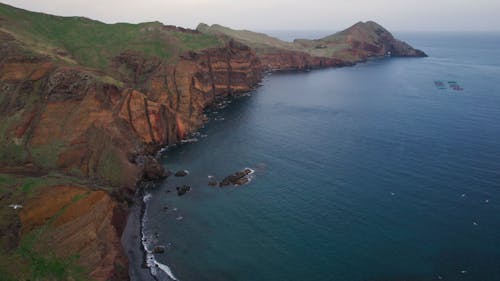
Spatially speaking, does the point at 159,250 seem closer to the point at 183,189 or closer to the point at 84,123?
the point at 183,189

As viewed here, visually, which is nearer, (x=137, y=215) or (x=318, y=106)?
(x=137, y=215)

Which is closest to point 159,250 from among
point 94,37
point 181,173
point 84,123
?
point 181,173

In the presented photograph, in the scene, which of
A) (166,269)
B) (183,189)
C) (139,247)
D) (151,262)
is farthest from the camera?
(183,189)

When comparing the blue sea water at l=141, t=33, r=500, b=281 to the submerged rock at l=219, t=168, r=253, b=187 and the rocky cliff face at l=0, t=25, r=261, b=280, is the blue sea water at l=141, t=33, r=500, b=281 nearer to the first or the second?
the submerged rock at l=219, t=168, r=253, b=187

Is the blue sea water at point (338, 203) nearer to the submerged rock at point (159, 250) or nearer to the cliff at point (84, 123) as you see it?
the submerged rock at point (159, 250)

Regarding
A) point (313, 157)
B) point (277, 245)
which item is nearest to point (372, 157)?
point (313, 157)

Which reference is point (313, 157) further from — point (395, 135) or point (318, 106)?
point (318, 106)
